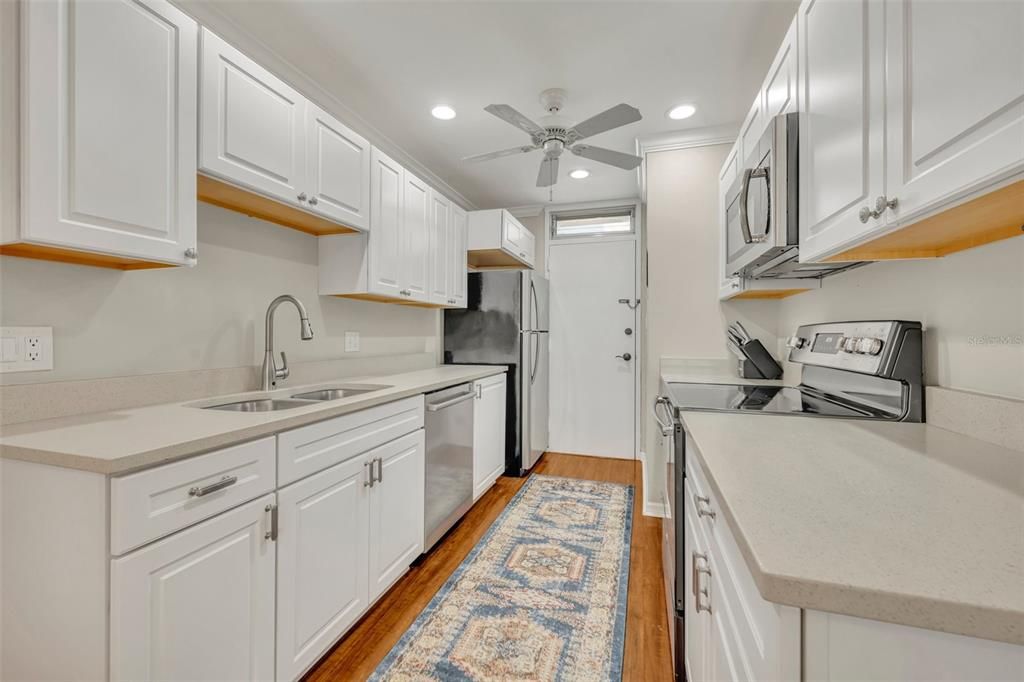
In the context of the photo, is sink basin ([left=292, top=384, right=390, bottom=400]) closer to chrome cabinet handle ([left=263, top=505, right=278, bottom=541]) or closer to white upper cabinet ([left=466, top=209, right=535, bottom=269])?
chrome cabinet handle ([left=263, top=505, right=278, bottom=541])

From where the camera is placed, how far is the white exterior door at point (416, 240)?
2652 mm

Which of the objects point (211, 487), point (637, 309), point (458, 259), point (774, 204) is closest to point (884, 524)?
point (774, 204)

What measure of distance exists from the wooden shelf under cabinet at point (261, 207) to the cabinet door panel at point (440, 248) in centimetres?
76

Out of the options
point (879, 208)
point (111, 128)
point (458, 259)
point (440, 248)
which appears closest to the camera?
point (879, 208)

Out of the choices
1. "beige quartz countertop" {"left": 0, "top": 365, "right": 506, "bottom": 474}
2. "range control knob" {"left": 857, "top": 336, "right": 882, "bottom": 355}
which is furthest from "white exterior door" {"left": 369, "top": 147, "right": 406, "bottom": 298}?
"range control knob" {"left": 857, "top": 336, "right": 882, "bottom": 355}

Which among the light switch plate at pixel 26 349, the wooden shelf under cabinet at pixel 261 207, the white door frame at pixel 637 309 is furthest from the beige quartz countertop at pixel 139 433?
the white door frame at pixel 637 309

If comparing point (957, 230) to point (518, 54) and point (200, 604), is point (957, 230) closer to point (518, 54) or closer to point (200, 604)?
point (518, 54)

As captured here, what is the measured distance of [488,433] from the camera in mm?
3213

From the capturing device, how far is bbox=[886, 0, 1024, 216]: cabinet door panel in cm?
62

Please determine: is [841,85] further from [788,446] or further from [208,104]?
[208,104]

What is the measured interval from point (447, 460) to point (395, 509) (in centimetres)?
56

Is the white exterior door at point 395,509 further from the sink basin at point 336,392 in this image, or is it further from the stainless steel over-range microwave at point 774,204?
the stainless steel over-range microwave at point 774,204

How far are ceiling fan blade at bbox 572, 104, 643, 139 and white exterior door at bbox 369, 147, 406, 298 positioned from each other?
3.41 ft

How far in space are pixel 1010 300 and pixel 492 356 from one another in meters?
3.02
